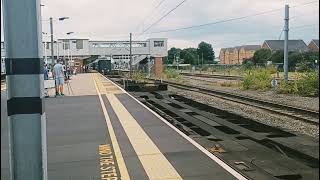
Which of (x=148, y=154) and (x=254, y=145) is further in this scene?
(x=254, y=145)

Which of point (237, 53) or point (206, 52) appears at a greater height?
point (206, 52)

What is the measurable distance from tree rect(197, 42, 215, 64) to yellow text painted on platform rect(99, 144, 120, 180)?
9835cm

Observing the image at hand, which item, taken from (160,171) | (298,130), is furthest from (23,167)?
(298,130)

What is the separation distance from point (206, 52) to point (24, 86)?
108 metres

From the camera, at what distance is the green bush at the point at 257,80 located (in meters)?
33.5

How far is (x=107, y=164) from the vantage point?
23.3ft

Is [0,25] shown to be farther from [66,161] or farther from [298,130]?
[298,130]

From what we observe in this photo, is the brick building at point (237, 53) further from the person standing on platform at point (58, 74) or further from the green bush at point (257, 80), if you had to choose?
the person standing on platform at point (58, 74)

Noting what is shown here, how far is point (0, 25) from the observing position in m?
3.68

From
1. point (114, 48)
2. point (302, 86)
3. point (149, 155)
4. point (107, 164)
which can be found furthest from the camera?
point (114, 48)

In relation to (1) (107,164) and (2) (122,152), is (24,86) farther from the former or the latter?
(2) (122,152)

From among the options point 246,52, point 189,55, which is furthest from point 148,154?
point 189,55

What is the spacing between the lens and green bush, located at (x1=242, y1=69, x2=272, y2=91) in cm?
3347

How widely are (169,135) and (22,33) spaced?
666 cm
